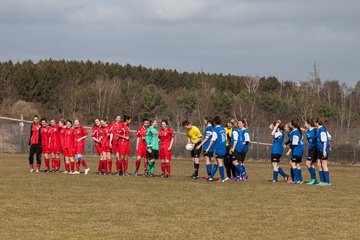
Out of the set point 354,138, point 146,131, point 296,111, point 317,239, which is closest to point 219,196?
point 317,239

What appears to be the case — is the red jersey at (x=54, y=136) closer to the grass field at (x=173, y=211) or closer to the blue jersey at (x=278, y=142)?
the grass field at (x=173, y=211)

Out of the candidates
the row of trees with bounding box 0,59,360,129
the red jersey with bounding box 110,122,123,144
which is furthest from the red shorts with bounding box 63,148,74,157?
the row of trees with bounding box 0,59,360,129

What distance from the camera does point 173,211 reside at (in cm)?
1336

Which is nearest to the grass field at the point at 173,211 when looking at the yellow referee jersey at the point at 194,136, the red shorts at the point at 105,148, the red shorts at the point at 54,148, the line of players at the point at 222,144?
the line of players at the point at 222,144

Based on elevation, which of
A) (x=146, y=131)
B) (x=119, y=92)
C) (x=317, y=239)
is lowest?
(x=317, y=239)

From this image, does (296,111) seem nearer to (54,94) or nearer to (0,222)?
(54,94)

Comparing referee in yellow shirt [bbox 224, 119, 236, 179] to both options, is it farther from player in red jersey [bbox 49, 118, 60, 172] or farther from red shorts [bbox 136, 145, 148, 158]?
player in red jersey [bbox 49, 118, 60, 172]

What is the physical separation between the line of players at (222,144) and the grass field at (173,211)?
223cm

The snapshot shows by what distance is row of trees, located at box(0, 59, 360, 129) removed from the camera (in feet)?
262

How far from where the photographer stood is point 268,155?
50219mm

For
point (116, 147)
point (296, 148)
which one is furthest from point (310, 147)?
point (116, 147)

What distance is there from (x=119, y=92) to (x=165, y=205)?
74.9 metres

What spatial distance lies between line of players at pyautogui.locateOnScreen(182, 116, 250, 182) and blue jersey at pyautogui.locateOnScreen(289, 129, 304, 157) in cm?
151

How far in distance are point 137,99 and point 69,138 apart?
6354cm
